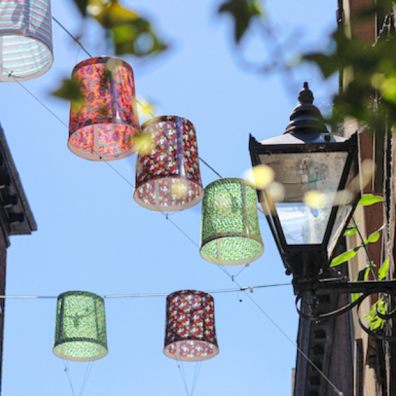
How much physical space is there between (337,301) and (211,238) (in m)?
8.52

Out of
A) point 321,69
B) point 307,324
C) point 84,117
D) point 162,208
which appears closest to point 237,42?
point 321,69

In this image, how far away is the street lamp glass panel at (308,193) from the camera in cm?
553

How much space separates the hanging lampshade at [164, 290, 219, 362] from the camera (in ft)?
46.7

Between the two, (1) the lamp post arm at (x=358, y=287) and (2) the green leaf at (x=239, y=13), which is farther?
(1) the lamp post arm at (x=358, y=287)

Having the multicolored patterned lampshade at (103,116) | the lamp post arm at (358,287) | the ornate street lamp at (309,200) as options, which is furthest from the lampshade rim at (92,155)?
the ornate street lamp at (309,200)

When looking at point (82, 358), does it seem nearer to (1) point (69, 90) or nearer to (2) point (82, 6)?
(1) point (69, 90)

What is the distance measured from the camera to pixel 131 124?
1027 centimetres

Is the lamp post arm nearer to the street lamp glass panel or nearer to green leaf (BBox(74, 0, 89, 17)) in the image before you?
the street lamp glass panel

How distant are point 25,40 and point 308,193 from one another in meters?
7.31

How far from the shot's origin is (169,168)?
36.1ft

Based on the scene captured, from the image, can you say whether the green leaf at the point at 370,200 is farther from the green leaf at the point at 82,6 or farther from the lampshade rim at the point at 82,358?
the lampshade rim at the point at 82,358

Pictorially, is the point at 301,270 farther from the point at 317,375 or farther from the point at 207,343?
the point at 317,375

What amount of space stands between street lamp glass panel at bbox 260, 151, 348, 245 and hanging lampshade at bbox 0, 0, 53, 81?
580cm

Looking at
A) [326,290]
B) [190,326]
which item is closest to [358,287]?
[326,290]
